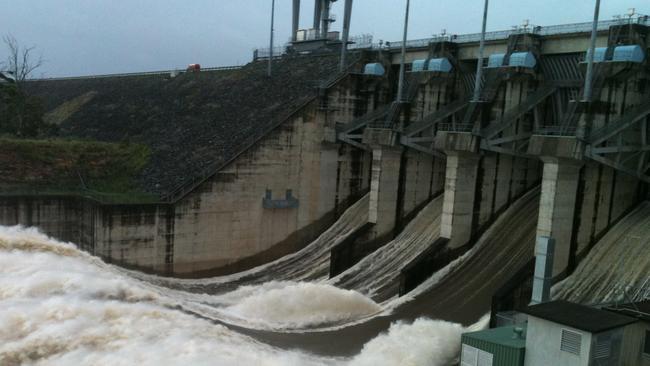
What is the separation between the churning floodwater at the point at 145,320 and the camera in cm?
1608

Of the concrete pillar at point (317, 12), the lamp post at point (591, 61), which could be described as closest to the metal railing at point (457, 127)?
the lamp post at point (591, 61)

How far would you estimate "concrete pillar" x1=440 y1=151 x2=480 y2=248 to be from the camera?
2433 cm

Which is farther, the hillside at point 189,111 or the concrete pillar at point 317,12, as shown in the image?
the concrete pillar at point 317,12

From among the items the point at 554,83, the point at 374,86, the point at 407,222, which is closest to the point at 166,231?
the point at 407,222

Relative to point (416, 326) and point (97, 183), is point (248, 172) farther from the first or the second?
point (416, 326)

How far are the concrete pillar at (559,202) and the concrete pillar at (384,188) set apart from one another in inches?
352

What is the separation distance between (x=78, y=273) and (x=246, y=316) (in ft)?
19.4

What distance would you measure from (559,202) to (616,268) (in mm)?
2726

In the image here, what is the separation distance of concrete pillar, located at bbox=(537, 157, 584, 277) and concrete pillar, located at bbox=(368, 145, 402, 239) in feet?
29.3

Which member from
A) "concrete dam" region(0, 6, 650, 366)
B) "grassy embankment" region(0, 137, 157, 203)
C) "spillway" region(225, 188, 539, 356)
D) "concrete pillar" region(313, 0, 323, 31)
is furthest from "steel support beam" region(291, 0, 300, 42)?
"spillway" region(225, 188, 539, 356)

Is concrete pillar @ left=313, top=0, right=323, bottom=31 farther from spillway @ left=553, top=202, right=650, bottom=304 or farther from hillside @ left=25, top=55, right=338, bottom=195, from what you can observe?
spillway @ left=553, top=202, right=650, bottom=304

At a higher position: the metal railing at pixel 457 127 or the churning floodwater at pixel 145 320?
the metal railing at pixel 457 127

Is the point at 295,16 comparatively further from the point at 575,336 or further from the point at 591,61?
the point at 575,336

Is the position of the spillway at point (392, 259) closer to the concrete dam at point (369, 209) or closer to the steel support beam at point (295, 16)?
the concrete dam at point (369, 209)
